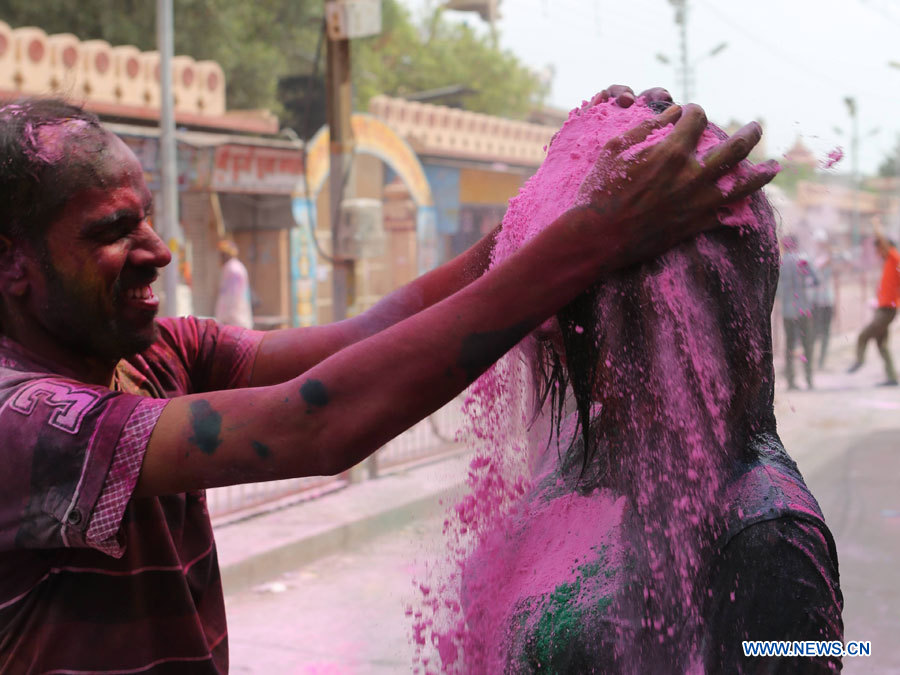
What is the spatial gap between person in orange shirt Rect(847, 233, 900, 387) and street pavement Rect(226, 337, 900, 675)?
3.75 meters

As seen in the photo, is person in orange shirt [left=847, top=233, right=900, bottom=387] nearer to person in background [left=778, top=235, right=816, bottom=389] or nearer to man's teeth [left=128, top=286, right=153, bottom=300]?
person in background [left=778, top=235, right=816, bottom=389]

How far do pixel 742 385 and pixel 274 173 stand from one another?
12.5 meters

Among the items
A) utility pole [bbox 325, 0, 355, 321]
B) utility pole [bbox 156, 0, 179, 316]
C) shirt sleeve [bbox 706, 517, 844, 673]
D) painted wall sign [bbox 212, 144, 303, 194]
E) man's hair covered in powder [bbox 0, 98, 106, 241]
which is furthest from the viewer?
painted wall sign [bbox 212, 144, 303, 194]

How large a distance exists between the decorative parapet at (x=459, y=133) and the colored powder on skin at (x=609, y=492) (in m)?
14.8

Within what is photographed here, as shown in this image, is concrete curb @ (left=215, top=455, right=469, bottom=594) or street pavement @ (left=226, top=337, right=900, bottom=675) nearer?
street pavement @ (left=226, top=337, right=900, bottom=675)

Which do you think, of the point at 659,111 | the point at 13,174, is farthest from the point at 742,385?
the point at 13,174

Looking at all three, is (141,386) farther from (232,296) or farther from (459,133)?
(459,133)

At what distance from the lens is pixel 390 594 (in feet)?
18.1

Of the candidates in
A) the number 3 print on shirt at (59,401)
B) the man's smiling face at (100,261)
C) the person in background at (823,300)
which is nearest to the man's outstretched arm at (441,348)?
the number 3 print on shirt at (59,401)

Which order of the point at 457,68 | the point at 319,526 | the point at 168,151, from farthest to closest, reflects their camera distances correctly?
the point at 457,68 < the point at 168,151 < the point at 319,526

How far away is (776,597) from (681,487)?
195mm

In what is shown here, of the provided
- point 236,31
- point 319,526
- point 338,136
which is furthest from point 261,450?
point 236,31

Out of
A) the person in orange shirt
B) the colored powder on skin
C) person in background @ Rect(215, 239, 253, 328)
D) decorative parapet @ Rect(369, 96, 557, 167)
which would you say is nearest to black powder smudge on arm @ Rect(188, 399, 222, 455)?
the colored powder on skin

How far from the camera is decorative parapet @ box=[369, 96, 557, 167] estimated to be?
16.6 meters
